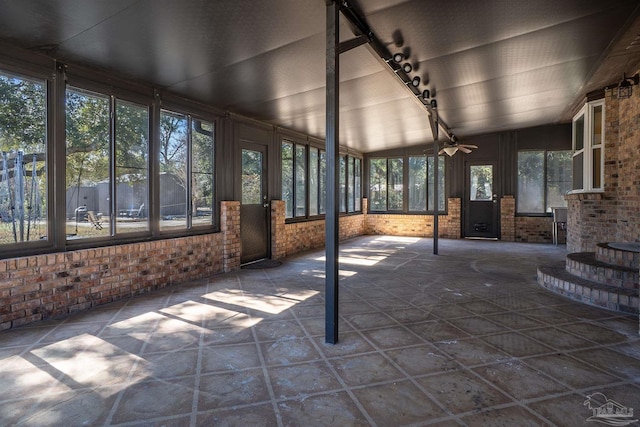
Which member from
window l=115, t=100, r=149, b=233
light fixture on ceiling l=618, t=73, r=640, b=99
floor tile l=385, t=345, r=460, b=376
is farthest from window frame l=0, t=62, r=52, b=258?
light fixture on ceiling l=618, t=73, r=640, b=99

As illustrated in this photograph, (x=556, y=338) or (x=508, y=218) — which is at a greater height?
(x=508, y=218)

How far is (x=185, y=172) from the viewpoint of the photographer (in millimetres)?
5215

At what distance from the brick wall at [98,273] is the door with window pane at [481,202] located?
769 centimetres

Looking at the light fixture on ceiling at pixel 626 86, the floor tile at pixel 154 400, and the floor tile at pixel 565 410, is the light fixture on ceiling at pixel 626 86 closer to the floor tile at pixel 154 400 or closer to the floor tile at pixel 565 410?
the floor tile at pixel 565 410

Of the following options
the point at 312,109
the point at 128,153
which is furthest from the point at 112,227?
the point at 312,109

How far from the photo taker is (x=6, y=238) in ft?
10.9

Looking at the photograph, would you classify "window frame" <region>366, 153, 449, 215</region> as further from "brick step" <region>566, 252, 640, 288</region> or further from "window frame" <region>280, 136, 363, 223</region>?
"brick step" <region>566, 252, 640, 288</region>

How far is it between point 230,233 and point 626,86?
6.52 metres

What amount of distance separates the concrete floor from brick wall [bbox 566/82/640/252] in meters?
2.50

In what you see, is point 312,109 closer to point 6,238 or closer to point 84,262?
point 84,262

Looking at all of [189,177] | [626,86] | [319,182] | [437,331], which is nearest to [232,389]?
[437,331]

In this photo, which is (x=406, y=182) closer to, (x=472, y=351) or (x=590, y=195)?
(x=590, y=195)

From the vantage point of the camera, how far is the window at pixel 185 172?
491 centimetres

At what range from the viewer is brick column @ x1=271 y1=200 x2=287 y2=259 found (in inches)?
279
